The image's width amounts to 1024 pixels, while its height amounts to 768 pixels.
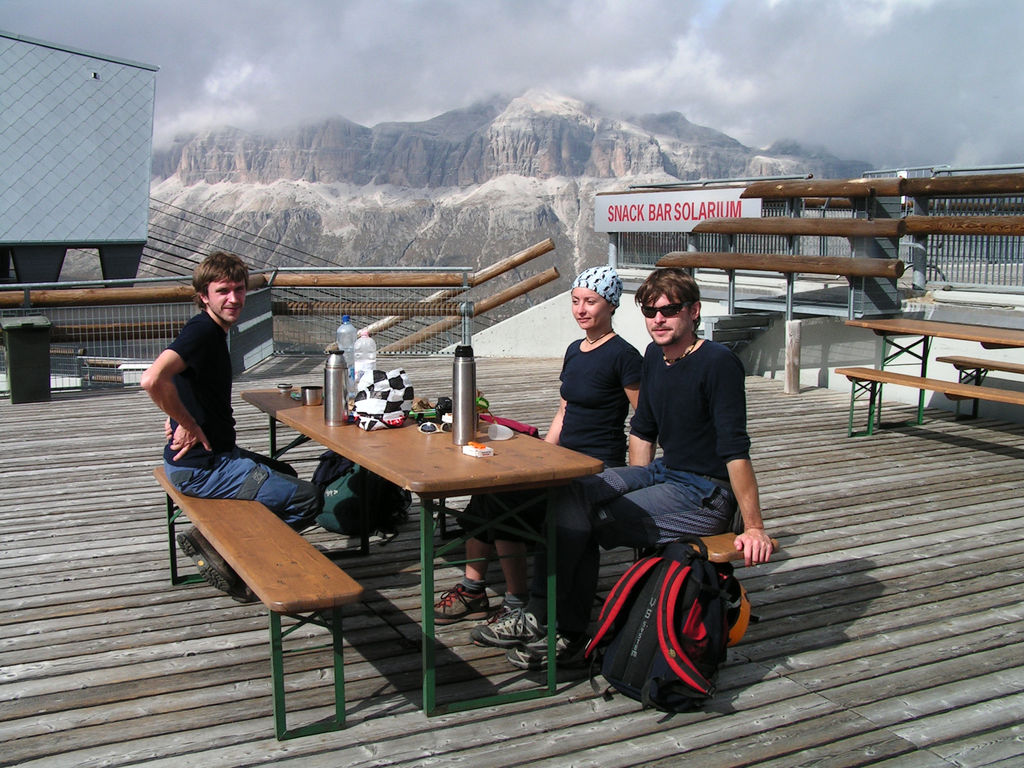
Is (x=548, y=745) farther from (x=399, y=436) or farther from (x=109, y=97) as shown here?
(x=109, y=97)

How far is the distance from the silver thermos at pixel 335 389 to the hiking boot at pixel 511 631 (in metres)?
1.17

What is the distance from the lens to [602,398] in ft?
14.4

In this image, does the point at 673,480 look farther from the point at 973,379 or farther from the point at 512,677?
the point at 973,379

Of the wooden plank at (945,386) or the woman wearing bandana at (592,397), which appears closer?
the woman wearing bandana at (592,397)

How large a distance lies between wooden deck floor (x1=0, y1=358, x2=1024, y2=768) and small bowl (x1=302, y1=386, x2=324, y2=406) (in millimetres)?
844

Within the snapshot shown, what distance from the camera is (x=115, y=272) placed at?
66.0 ft

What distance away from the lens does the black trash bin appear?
32.4 feet

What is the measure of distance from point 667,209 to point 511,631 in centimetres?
1048

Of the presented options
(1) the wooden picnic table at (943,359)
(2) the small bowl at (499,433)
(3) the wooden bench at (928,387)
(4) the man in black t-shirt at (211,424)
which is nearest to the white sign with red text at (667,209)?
(1) the wooden picnic table at (943,359)

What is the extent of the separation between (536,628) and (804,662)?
1.08 m

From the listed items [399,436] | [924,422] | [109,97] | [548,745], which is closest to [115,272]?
[109,97]

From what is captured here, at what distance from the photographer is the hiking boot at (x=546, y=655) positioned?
384 cm

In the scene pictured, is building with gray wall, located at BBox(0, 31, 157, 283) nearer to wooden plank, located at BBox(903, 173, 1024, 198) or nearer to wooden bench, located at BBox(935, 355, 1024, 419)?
wooden plank, located at BBox(903, 173, 1024, 198)

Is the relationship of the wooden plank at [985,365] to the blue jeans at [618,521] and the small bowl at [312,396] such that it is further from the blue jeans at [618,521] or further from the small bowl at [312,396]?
the small bowl at [312,396]
